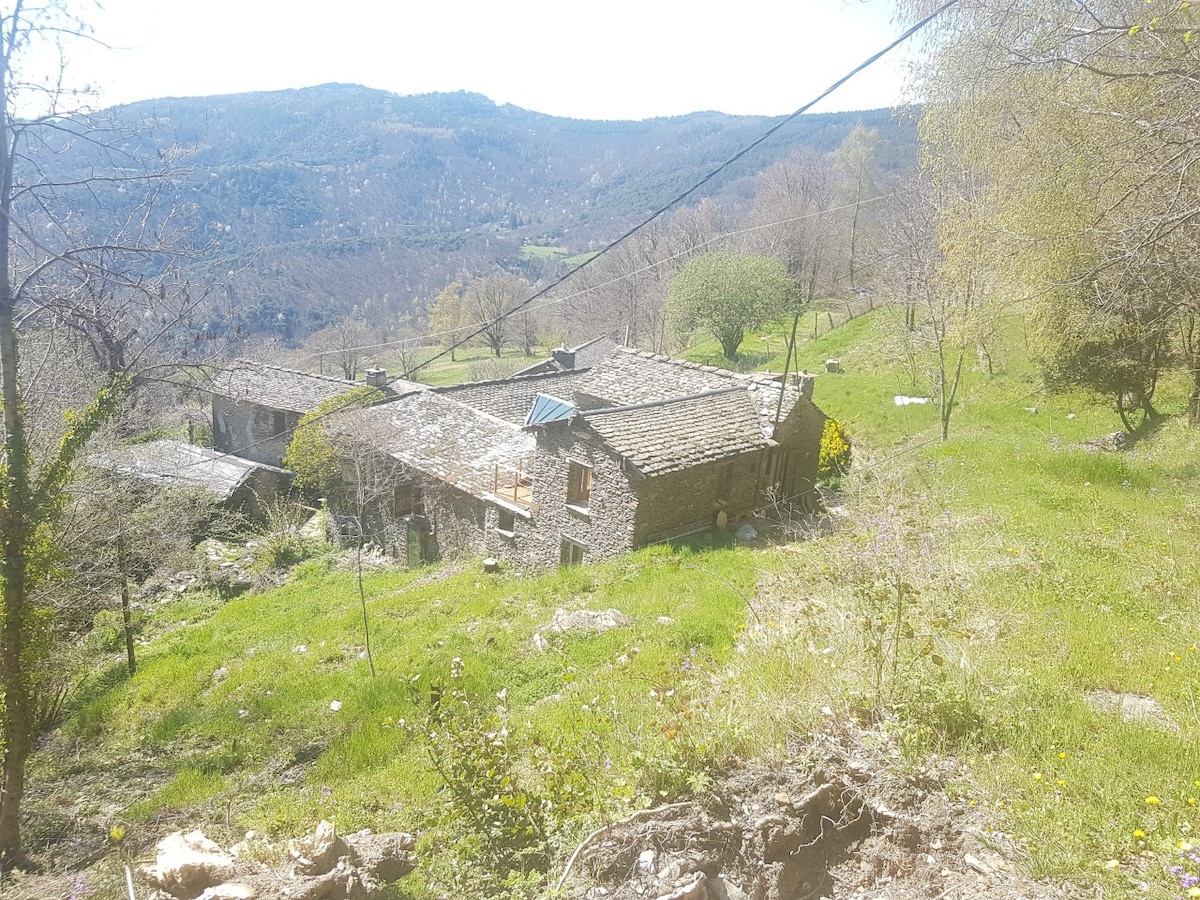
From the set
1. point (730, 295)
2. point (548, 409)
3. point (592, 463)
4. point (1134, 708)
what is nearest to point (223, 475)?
point (548, 409)

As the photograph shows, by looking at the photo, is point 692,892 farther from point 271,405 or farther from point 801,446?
point 271,405

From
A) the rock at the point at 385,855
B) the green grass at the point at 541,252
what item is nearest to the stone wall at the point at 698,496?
the rock at the point at 385,855

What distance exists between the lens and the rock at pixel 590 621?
384 inches

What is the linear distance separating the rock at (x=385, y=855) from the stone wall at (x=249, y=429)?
27331 mm

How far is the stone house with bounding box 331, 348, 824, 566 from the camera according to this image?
13.9 metres

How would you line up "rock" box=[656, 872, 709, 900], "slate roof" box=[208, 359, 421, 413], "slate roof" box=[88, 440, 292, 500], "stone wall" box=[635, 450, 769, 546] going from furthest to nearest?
1. "slate roof" box=[208, 359, 421, 413]
2. "slate roof" box=[88, 440, 292, 500]
3. "stone wall" box=[635, 450, 769, 546]
4. "rock" box=[656, 872, 709, 900]

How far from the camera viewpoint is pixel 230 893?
3508 mm

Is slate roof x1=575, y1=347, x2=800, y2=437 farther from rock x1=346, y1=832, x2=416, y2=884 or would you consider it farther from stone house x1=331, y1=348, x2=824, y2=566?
rock x1=346, y1=832, x2=416, y2=884

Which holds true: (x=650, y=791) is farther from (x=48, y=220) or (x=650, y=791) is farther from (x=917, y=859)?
(x=48, y=220)

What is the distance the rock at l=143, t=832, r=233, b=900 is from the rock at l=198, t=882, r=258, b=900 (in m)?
0.18

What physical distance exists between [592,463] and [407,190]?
16350 centimetres

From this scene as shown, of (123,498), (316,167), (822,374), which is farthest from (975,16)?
(316,167)

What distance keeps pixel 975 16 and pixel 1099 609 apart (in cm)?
988

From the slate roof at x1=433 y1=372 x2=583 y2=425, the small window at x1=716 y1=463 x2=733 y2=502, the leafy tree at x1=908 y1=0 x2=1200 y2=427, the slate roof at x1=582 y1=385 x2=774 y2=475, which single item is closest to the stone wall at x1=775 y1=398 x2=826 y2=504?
the slate roof at x1=582 y1=385 x2=774 y2=475
